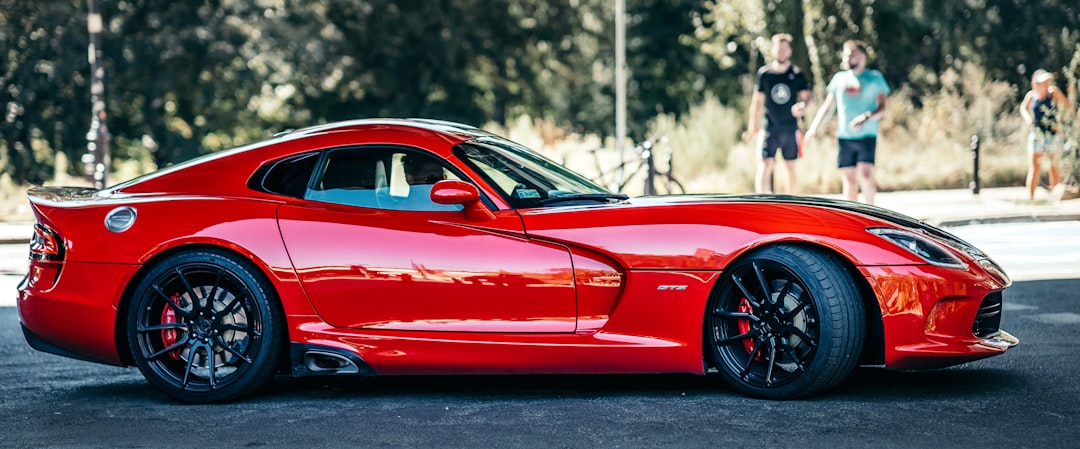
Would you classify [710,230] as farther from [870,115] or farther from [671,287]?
[870,115]

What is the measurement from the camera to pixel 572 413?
5.66m

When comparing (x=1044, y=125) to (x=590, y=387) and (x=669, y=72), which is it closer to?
(x=590, y=387)

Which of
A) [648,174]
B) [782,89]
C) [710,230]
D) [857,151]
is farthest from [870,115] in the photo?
[710,230]

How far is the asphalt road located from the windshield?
0.86 metres

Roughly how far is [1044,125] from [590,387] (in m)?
13.7

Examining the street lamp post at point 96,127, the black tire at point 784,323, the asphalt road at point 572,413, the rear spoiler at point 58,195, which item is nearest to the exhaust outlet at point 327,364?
the asphalt road at point 572,413

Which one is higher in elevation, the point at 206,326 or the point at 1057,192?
the point at 1057,192

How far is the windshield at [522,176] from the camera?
6.12 m

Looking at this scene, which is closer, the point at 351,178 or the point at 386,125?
the point at 351,178

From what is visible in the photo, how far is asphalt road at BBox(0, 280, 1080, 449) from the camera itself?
5.13 m

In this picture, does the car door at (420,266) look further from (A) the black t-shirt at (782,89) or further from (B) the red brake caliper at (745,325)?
(A) the black t-shirt at (782,89)

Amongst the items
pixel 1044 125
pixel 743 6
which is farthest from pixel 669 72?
pixel 1044 125

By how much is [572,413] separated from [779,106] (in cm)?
982

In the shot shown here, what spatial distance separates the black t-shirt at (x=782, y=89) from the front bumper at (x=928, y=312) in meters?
9.30
